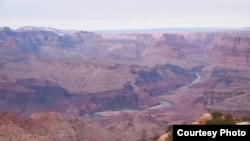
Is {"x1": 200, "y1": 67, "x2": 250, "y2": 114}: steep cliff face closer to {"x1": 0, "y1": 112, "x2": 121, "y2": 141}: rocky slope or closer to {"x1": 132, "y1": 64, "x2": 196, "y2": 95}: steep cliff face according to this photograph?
{"x1": 132, "y1": 64, "x2": 196, "y2": 95}: steep cliff face

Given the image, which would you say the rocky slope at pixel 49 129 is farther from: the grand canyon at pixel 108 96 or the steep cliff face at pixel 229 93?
the steep cliff face at pixel 229 93

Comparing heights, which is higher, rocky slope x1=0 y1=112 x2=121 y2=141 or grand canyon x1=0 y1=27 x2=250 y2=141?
rocky slope x1=0 y1=112 x2=121 y2=141

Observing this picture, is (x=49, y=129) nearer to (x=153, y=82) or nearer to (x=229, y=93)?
(x=229, y=93)

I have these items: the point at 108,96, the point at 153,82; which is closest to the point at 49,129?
the point at 108,96

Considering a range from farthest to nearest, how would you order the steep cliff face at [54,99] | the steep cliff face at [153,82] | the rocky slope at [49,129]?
Answer: the steep cliff face at [153,82] → the steep cliff face at [54,99] → the rocky slope at [49,129]

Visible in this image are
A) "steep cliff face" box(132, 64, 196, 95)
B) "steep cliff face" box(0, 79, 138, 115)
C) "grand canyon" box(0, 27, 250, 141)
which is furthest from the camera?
"steep cliff face" box(132, 64, 196, 95)

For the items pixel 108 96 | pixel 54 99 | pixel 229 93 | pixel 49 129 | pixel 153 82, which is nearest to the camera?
pixel 49 129

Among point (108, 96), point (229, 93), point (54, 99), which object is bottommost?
point (54, 99)

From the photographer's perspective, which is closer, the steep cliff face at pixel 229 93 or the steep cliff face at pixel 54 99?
the steep cliff face at pixel 229 93

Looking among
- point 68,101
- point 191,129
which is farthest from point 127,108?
point 191,129

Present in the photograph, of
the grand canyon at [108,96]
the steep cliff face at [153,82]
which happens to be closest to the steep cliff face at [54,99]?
the grand canyon at [108,96]

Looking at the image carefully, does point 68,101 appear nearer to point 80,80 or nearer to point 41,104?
point 41,104

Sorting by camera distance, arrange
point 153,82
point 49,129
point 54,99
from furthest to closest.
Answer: point 153,82
point 54,99
point 49,129

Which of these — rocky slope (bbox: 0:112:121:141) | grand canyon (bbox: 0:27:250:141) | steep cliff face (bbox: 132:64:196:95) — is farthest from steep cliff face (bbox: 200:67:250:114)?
rocky slope (bbox: 0:112:121:141)
